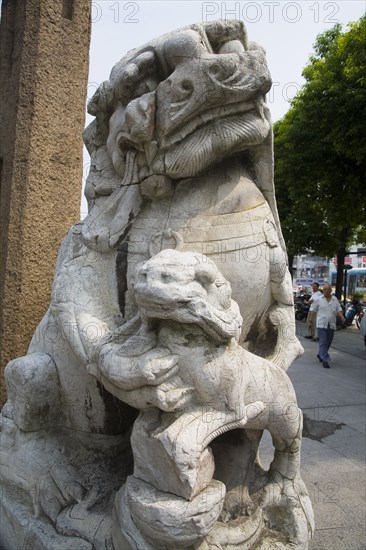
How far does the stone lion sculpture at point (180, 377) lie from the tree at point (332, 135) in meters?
7.27

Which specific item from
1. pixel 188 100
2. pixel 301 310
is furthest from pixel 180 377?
pixel 301 310

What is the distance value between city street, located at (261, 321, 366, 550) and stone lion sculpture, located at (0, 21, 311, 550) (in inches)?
36.9

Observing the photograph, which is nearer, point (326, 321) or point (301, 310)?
point (326, 321)

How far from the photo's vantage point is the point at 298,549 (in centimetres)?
158

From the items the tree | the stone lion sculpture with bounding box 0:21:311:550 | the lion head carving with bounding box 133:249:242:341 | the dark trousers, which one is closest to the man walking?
the dark trousers

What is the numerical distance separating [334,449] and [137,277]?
9.53 feet

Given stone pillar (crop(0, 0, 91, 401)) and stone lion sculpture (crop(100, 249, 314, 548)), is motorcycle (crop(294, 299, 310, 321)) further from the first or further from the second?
stone lion sculpture (crop(100, 249, 314, 548))

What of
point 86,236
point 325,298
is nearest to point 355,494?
point 86,236

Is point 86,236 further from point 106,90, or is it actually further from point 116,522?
point 116,522

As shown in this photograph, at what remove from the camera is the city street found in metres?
2.42

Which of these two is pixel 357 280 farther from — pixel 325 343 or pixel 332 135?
pixel 325 343

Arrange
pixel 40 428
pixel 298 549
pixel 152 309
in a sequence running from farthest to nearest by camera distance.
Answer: pixel 40 428, pixel 298 549, pixel 152 309

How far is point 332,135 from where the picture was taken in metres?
8.20

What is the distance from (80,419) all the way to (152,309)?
28.4 inches
